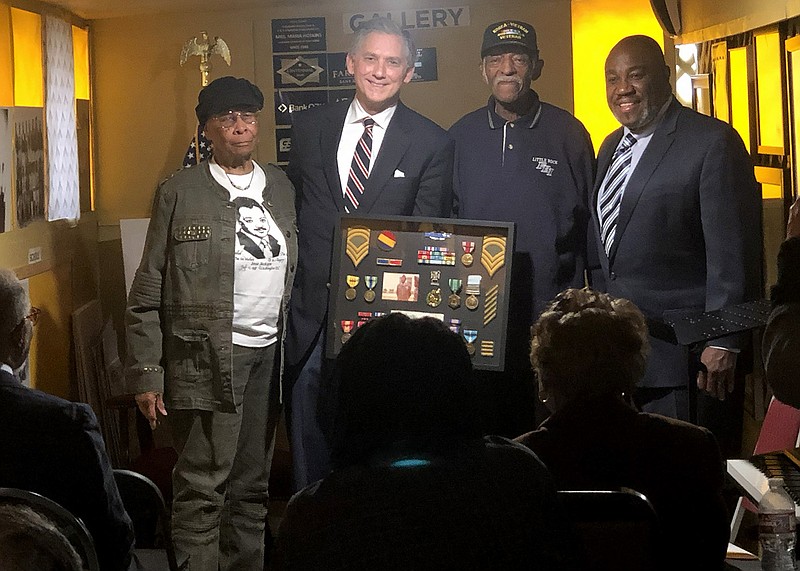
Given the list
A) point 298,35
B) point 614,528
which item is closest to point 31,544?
point 614,528

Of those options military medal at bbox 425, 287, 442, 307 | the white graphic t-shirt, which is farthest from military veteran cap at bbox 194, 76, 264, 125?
military medal at bbox 425, 287, 442, 307

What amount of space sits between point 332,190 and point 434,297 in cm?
51

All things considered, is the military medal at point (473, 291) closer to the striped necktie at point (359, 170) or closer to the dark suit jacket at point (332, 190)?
the dark suit jacket at point (332, 190)

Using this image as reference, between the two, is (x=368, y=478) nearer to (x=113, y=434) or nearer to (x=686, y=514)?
(x=686, y=514)

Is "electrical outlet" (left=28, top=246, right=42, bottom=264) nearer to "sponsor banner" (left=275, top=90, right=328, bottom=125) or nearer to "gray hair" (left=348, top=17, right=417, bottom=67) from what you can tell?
"sponsor banner" (left=275, top=90, right=328, bottom=125)

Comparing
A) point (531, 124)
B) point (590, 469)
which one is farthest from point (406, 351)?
point (531, 124)

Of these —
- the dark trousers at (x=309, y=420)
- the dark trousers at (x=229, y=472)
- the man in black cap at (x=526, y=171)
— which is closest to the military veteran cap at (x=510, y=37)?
the man in black cap at (x=526, y=171)

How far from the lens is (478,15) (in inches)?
190

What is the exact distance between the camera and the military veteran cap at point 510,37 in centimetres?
356

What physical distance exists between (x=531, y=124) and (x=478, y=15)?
139 centimetres

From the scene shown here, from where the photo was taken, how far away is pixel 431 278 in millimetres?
3637

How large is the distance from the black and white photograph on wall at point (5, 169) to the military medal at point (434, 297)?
1665 millimetres

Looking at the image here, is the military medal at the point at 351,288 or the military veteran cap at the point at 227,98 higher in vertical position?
the military veteran cap at the point at 227,98

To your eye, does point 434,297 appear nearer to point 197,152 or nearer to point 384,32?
point 384,32
